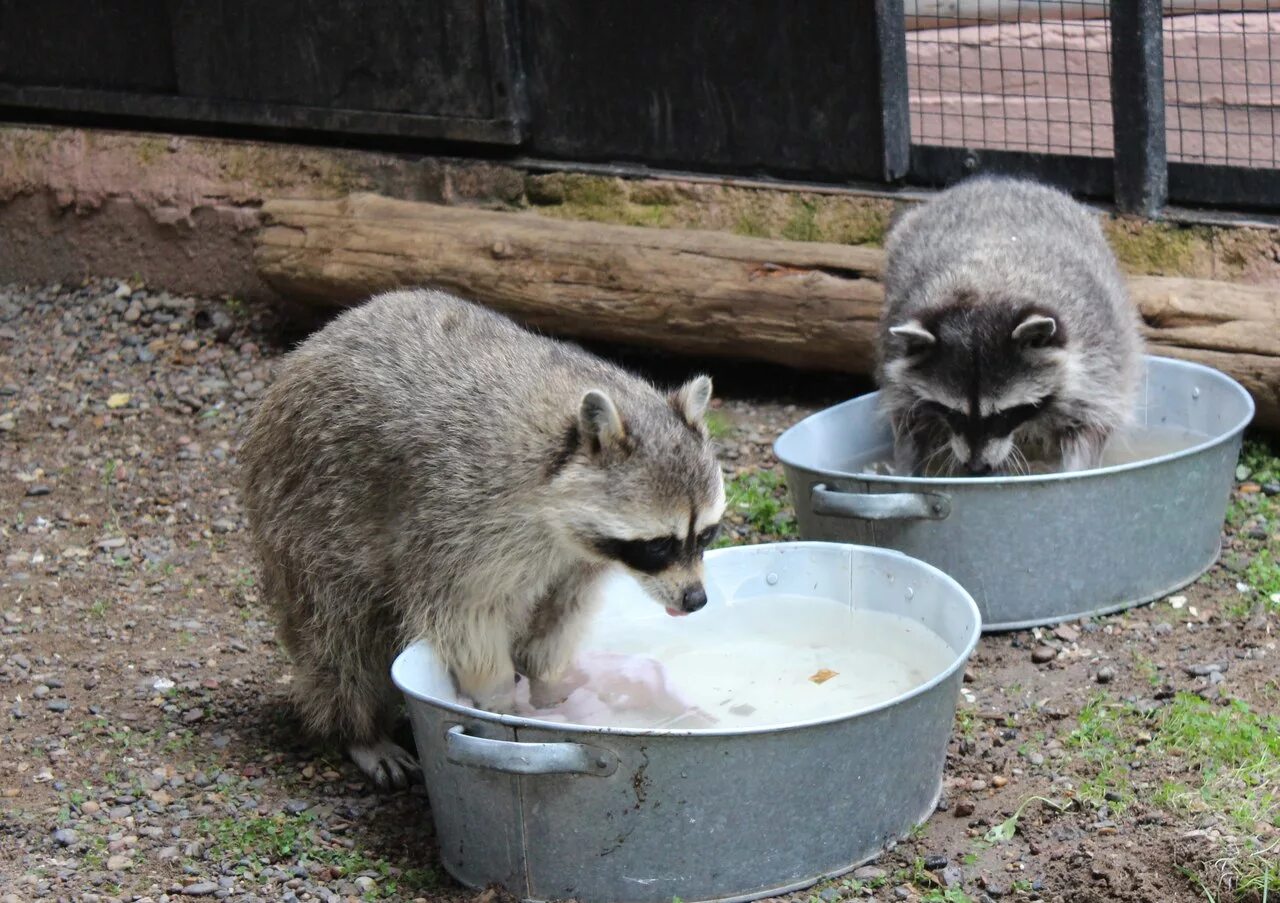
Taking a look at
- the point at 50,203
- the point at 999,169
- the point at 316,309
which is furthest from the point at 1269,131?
the point at 50,203

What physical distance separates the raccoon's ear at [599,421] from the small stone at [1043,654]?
1421 millimetres

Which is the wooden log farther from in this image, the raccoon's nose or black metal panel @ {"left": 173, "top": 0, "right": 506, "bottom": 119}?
the raccoon's nose

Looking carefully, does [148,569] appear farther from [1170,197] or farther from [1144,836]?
[1170,197]

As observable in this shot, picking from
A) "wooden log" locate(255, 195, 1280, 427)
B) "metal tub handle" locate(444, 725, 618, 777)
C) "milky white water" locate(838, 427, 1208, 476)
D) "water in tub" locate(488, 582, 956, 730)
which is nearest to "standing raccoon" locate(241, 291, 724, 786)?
"water in tub" locate(488, 582, 956, 730)

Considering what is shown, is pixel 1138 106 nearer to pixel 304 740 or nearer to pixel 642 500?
pixel 642 500

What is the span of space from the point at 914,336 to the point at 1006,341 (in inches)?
10.0

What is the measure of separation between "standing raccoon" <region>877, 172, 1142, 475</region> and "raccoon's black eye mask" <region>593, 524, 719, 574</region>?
4.47 ft

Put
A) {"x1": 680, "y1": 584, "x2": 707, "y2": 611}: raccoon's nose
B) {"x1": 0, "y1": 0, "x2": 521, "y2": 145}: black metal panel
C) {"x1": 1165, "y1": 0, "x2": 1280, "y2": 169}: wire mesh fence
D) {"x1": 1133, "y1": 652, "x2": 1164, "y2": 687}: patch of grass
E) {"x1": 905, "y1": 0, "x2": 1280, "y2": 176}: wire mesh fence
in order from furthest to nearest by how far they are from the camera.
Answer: {"x1": 0, "y1": 0, "x2": 521, "y2": 145}: black metal panel, {"x1": 905, "y1": 0, "x2": 1280, "y2": 176}: wire mesh fence, {"x1": 1165, "y1": 0, "x2": 1280, "y2": 169}: wire mesh fence, {"x1": 1133, "y1": 652, "x2": 1164, "y2": 687}: patch of grass, {"x1": 680, "y1": 584, "x2": 707, "y2": 611}: raccoon's nose

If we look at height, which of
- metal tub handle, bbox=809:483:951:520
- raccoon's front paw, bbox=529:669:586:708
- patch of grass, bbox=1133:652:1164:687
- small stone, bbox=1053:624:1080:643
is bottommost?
A: patch of grass, bbox=1133:652:1164:687

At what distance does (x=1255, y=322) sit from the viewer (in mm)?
5074

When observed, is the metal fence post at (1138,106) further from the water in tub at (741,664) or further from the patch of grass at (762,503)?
the water in tub at (741,664)

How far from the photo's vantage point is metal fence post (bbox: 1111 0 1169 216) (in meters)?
5.25

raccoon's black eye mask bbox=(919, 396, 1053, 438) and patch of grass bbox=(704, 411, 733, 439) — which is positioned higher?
raccoon's black eye mask bbox=(919, 396, 1053, 438)

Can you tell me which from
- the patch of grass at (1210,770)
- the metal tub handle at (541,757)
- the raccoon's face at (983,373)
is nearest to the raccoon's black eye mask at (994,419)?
the raccoon's face at (983,373)
